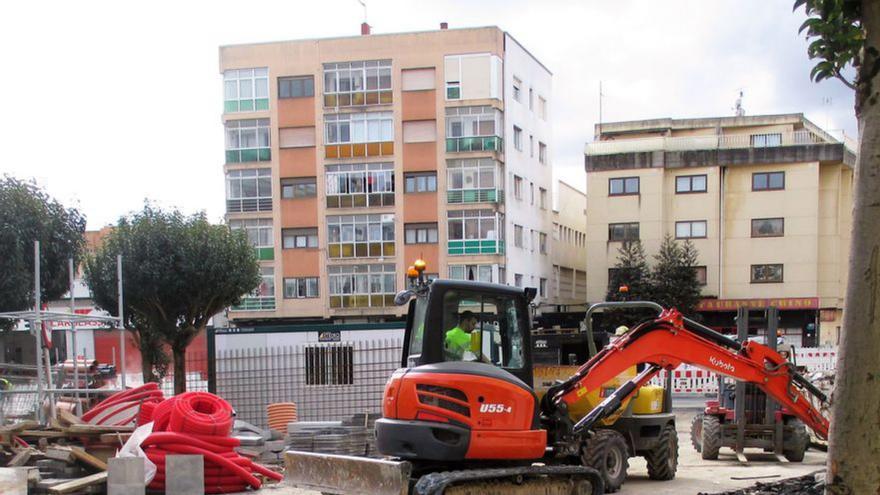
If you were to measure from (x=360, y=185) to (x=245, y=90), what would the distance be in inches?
305

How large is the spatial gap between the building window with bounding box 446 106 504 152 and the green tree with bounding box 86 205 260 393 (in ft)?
56.3

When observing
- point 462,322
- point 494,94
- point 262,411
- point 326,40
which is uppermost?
point 326,40

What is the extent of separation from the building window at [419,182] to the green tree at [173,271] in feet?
53.6

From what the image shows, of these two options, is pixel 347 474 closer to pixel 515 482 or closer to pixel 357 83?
pixel 515 482

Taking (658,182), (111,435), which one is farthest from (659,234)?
(111,435)

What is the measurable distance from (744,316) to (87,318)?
10.1m

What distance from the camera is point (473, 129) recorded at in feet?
149

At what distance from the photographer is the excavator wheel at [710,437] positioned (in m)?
14.8

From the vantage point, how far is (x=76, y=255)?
24656 mm

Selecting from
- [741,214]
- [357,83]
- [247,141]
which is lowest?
[741,214]

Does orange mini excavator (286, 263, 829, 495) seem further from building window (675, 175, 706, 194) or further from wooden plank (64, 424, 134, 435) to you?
building window (675, 175, 706, 194)

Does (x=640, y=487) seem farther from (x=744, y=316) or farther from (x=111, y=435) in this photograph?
(x=111, y=435)

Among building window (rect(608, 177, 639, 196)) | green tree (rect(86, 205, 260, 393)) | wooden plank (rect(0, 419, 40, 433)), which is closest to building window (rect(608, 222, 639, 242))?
building window (rect(608, 177, 639, 196))

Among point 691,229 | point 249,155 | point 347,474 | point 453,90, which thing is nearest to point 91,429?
point 347,474
